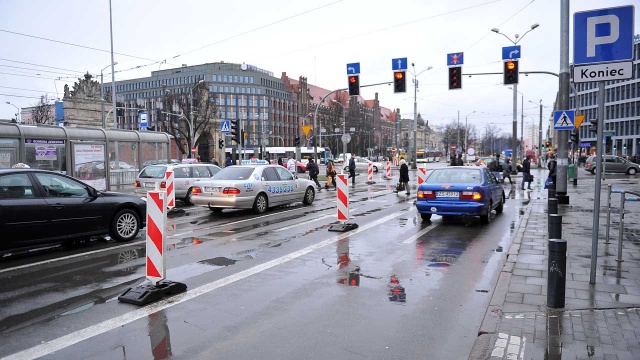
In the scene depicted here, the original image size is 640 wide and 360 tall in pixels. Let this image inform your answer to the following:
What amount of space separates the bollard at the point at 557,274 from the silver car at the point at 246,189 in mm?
9423

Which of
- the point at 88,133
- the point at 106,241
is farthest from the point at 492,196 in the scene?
the point at 88,133

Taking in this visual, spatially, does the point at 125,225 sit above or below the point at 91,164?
below

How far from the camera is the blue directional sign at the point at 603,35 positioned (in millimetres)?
5656

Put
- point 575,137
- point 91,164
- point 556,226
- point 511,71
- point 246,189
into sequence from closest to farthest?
point 556,226 < point 246,189 < point 91,164 < point 511,71 < point 575,137

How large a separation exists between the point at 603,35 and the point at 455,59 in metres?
17.7

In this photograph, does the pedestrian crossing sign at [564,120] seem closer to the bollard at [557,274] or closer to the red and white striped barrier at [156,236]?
the bollard at [557,274]

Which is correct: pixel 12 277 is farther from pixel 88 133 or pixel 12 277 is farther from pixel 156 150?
pixel 156 150

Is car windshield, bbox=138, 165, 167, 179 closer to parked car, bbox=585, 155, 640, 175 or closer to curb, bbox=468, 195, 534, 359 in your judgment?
curb, bbox=468, 195, 534, 359

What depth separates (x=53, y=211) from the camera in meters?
8.07

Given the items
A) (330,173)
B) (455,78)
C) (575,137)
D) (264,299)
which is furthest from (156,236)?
(575,137)

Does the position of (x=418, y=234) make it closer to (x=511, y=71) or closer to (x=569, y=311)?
(x=569, y=311)

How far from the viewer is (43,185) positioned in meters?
8.15

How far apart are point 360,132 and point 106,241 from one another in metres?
93.5

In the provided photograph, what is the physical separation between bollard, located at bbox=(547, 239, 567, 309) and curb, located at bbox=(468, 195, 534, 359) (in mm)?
552
